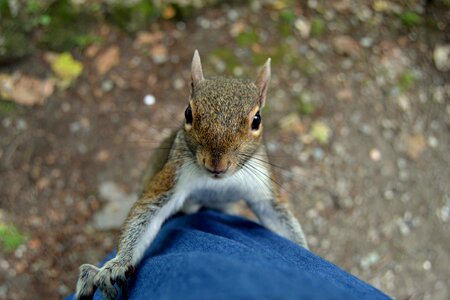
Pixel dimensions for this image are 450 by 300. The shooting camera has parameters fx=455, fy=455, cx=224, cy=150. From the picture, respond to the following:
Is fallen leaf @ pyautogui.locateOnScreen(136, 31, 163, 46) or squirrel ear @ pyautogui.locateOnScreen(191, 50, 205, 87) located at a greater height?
squirrel ear @ pyautogui.locateOnScreen(191, 50, 205, 87)

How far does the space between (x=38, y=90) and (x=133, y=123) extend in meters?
0.57

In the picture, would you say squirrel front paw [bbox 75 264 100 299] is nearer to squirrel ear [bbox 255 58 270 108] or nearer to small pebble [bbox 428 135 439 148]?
squirrel ear [bbox 255 58 270 108]

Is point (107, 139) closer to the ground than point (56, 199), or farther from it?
farther from it

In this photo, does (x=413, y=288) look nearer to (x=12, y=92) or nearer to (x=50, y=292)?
(x=50, y=292)

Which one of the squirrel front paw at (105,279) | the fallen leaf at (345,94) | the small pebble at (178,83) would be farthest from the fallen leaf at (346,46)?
the squirrel front paw at (105,279)

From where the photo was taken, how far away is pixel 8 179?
2355mm

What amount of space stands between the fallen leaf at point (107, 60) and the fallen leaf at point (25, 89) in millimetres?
284

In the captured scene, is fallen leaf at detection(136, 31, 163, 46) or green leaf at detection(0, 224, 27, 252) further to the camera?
fallen leaf at detection(136, 31, 163, 46)

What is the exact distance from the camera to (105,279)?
52.0 inches

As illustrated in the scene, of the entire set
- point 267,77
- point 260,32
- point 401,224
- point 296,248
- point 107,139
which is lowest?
point 401,224

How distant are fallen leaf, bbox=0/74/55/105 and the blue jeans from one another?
51.8 inches

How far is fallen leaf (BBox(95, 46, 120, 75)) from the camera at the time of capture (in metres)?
2.69

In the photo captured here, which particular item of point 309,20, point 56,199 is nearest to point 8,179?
point 56,199

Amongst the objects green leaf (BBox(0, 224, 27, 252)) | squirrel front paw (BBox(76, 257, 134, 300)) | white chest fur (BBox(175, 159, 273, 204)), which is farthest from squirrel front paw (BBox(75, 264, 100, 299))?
green leaf (BBox(0, 224, 27, 252))
